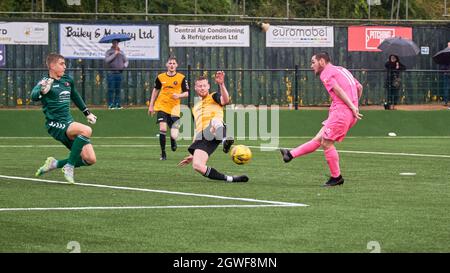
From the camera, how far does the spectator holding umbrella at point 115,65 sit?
3278 centimetres

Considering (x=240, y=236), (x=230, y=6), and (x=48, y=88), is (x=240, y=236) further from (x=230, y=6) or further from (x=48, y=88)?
(x=230, y=6)

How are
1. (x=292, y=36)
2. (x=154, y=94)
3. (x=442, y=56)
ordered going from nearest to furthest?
(x=154, y=94) < (x=442, y=56) < (x=292, y=36)

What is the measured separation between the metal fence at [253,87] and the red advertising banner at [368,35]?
2.52m

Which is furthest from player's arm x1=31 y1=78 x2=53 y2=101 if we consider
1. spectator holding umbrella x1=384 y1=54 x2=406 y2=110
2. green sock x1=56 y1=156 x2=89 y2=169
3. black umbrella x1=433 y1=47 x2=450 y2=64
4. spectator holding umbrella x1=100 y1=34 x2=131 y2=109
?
black umbrella x1=433 y1=47 x2=450 y2=64

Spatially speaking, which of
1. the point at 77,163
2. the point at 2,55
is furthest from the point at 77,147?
the point at 2,55

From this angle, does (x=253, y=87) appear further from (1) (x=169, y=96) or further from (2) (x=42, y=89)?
(2) (x=42, y=89)

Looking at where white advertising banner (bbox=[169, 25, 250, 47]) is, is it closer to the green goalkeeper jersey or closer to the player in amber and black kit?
the player in amber and black kit

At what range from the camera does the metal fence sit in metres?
33.3

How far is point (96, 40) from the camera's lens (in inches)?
1460

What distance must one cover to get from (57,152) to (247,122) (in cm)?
793

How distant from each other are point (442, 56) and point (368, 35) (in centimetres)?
298

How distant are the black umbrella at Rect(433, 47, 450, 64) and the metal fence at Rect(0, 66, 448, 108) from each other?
0.93 metres

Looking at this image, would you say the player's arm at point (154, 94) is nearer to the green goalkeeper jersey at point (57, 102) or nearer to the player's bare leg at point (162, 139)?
the player's bare leg at point (162, 139)
